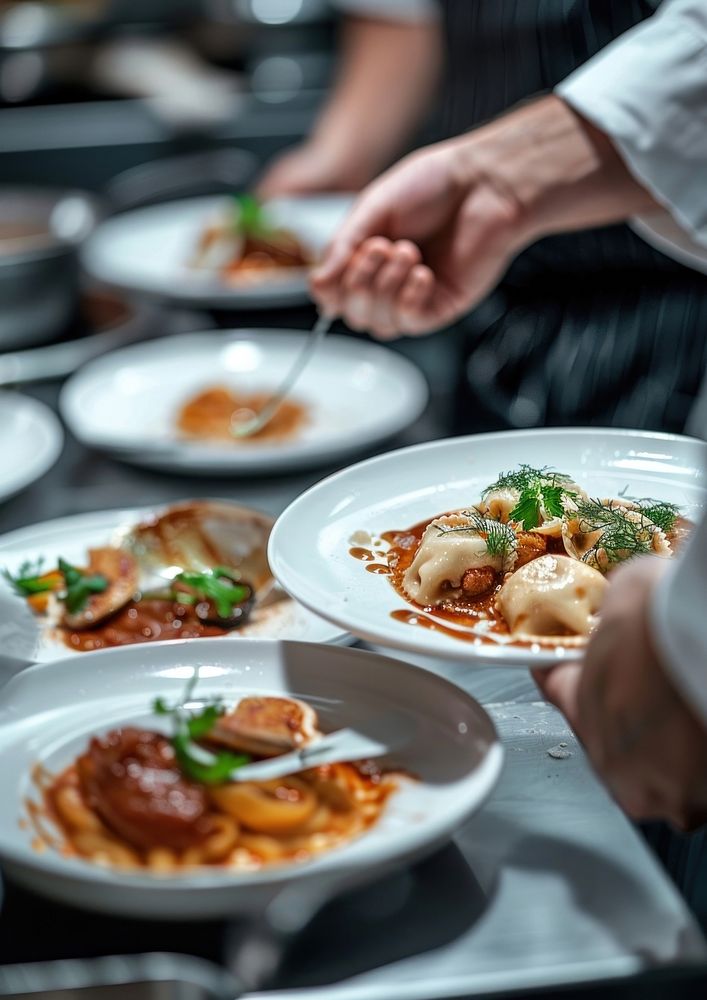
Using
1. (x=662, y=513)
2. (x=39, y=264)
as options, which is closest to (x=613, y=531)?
(x=662, y=513)

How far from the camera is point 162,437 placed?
1.87 meters

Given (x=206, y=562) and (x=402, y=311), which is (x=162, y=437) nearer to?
(x=402, y=311)

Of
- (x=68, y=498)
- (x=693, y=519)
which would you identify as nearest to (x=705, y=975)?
(x=693, y=519)

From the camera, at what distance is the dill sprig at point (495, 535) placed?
1080 millimetres

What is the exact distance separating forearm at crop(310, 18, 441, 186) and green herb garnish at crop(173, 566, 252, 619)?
82.3 inches

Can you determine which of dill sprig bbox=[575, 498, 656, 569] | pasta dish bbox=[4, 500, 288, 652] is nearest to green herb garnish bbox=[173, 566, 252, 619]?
pasta dish bbox=[4, 500, 288, 652]

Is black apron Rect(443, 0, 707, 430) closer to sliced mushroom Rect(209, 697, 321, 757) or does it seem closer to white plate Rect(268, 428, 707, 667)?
white plate Rect(268, 428, 707, 667)

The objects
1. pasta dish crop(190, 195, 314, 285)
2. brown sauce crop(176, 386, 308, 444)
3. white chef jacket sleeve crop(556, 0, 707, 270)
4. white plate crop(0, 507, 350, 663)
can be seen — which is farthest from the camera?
pasta dish crop(190, 195, 314, 285)

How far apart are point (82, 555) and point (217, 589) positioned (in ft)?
0.81

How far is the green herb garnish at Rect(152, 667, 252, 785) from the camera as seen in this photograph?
Result: 88 cm

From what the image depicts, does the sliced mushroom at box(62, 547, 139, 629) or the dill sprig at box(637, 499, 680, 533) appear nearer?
the dill sprig at box(637, 499, 680, 533)

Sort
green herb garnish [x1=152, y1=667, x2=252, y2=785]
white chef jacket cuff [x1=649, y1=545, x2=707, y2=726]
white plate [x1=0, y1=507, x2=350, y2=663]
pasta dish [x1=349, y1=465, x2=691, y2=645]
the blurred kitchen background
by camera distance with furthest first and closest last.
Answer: the blurred kitchen background
white plate [x1=0, y1=507, x2=350, y2=663]
pasta dish [x1=349, y1=465, x2=691, y2=645]
green herb garnish [x1=152, y1=667, x2=252, y2=785]
white chef jacket cuff [x1=649, y1=545, x2=707, y2=726]

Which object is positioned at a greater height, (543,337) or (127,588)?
(127,588)

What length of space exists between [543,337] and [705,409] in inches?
26.7
